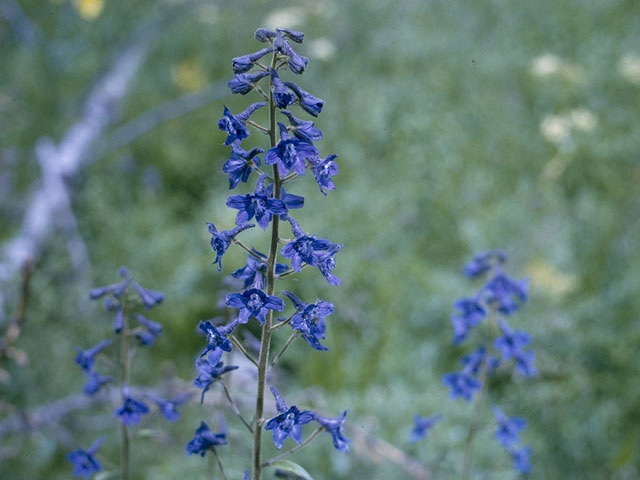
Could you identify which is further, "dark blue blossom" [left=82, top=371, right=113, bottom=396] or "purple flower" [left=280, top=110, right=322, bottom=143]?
"dark blue blossom" [left=82, top=371, right=113, bottom=396]

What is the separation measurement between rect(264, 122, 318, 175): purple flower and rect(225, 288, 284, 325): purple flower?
335 mm

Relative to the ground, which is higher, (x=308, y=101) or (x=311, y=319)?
(x=308, y=101)

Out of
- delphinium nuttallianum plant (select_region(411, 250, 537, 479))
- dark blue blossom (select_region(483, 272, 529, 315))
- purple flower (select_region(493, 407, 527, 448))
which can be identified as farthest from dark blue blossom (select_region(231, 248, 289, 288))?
purple flower (select_region(493, 407, 527, 448))

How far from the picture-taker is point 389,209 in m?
6.18

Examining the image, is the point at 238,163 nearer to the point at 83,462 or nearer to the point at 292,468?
the point at 292,468

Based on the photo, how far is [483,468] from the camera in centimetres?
401

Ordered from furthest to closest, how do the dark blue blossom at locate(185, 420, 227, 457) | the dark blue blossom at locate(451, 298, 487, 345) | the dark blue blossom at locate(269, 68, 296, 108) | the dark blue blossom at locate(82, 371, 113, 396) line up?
the dark blue blossom at locate(451, 298, 487, 345) → the dark blue blossom at locate(82, 371, 113, 396) → the dark blue blossom at locate(185, 420, 227, 457) → the dark blue blossom at locate(269, 68, 296, 108)

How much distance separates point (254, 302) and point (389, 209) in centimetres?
452

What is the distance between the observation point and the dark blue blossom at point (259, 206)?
5.67 ft

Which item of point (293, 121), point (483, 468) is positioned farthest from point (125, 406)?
point (483, 468)

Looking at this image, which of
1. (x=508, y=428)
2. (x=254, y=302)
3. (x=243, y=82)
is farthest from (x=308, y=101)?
(x=508, y=428)

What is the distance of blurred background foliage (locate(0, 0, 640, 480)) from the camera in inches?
168

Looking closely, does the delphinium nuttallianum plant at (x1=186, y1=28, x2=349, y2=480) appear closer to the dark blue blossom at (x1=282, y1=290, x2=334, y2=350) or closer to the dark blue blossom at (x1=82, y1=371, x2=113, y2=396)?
the dark blue blossom at (x1=282, y1=290, x2=334, y2=350)

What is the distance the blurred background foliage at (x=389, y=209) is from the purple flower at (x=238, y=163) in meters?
1.24
